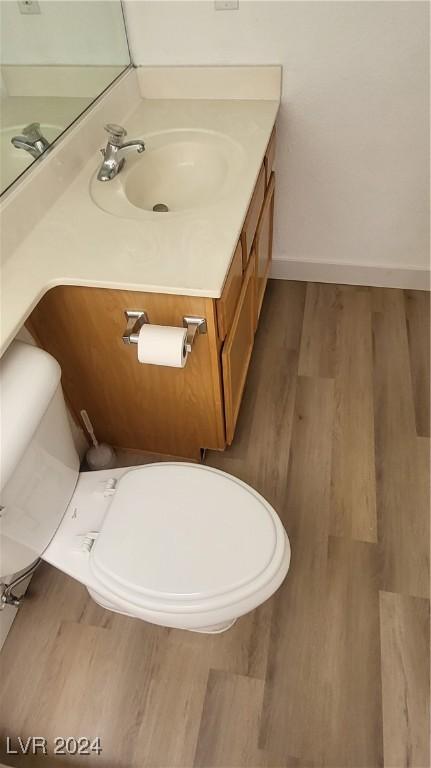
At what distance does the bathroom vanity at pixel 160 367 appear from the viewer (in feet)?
3.55

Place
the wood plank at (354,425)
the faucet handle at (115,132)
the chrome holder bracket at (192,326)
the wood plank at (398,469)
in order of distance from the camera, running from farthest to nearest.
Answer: the wood plank at (354,425) < the wood plank at (398,469) < the faucet handle at (115,132) < the chrome holder bracket at (192,326)

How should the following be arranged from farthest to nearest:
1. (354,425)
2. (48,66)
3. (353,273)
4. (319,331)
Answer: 1. (353,273)
2. (319,331)
3. (354,425)
4. (48,66)

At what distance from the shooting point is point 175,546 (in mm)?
988

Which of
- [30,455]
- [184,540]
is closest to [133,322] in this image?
[30,455]


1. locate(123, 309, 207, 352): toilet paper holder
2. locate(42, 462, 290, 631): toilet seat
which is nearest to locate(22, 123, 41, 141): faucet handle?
locate(123, 309, 207, 352): toilet paper holder

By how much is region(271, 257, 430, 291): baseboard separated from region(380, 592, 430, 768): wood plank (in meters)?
1.38

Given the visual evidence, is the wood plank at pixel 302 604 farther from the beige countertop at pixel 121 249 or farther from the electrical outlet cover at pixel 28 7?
the electrical outlet cover at pixel 28 7

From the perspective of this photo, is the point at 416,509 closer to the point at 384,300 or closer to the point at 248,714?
the point at 248,714

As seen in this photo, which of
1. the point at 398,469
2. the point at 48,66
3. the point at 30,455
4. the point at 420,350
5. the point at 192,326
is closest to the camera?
the point at 30,455

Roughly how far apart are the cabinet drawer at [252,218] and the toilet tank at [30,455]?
2.10ft

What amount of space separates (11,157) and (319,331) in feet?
4.36

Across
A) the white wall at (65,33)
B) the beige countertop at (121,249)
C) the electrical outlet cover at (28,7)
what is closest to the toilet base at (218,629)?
the beige countertop at (121,249)

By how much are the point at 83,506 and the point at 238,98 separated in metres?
1.46

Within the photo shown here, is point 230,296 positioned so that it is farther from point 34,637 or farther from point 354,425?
point 34,637
